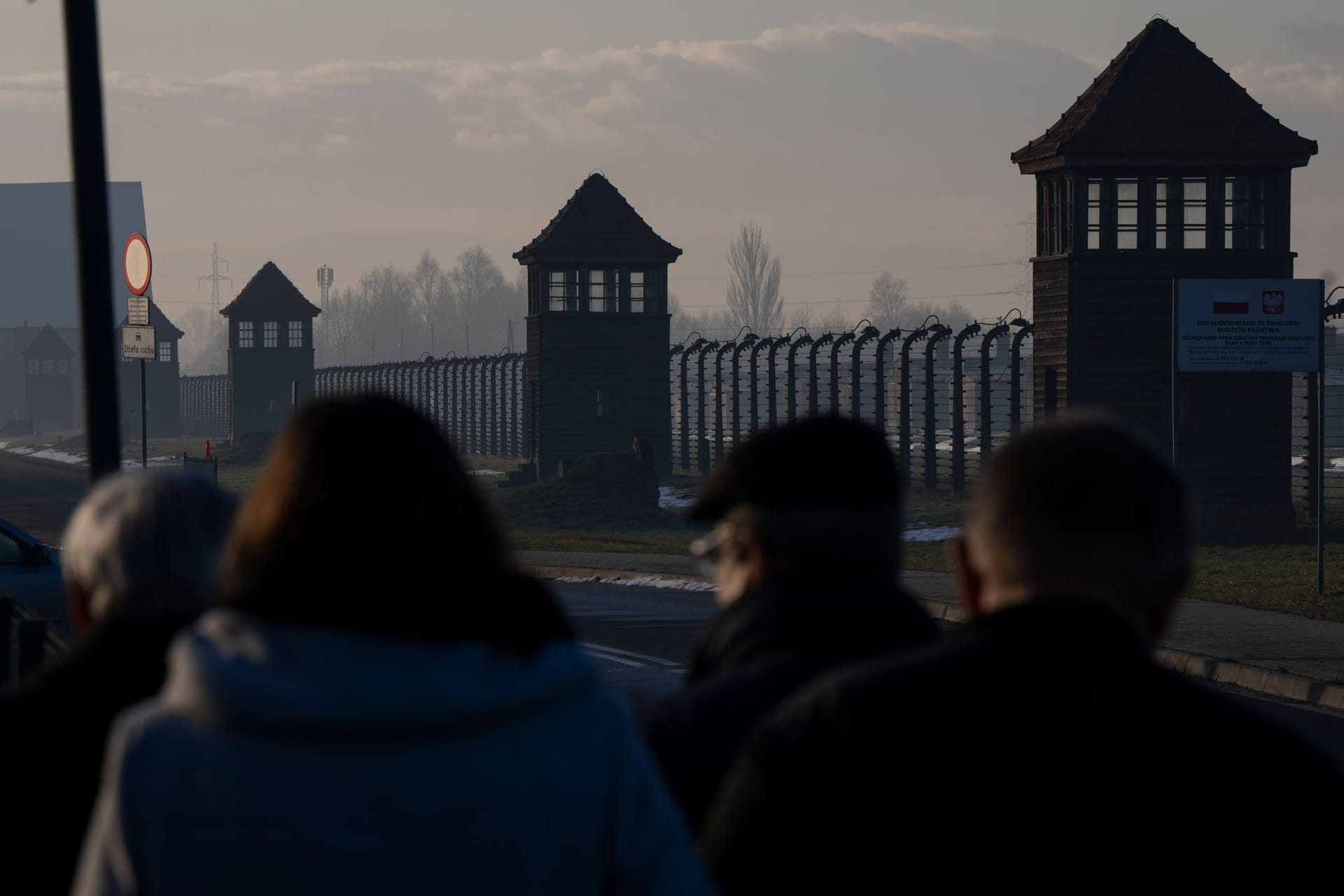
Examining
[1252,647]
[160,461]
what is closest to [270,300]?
[160,461]

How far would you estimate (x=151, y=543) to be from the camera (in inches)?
114

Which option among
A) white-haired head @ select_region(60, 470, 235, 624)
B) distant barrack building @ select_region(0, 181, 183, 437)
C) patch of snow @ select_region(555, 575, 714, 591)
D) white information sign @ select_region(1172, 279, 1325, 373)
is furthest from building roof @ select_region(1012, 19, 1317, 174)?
distant barrack building @ select_region(0, 181, 183, 437)

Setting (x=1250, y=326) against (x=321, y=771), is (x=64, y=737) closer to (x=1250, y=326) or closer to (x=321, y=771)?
(x=321, y=771)

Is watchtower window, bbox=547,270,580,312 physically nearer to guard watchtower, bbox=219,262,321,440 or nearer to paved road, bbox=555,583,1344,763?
paved road, bbox=555,583,1344,763

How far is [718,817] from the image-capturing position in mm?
2535

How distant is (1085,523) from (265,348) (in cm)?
7892

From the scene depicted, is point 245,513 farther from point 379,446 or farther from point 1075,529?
point 1075,529

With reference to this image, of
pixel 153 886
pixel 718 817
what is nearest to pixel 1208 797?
pixel 718 817

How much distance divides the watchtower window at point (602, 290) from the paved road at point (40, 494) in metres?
12.7

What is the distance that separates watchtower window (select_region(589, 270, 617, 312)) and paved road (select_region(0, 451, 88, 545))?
1270cm

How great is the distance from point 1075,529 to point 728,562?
2.99 feet

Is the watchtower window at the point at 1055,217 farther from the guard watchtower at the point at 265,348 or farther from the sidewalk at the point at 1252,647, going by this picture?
the guard watchtower at the point at 265,348

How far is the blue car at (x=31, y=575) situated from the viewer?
13.4 m

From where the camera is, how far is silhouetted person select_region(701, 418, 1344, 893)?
232 centimetres
